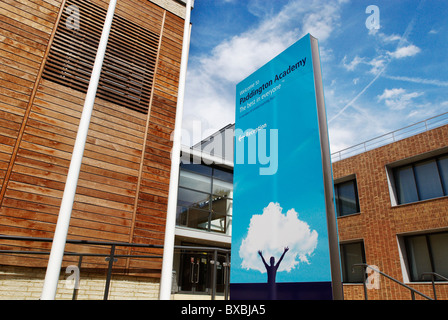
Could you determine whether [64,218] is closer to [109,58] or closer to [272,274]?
[272,274]

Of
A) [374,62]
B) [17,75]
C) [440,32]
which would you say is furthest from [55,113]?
[440,32]

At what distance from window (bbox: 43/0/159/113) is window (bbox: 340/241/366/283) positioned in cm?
1047

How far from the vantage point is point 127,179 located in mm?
7012

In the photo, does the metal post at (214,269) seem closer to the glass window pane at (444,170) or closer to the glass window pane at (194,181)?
the glass window pane at (194,181)

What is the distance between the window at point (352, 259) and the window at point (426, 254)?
72.2 inches

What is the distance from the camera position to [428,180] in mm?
11398

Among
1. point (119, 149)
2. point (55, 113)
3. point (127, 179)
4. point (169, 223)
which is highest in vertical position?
point (55, 113)

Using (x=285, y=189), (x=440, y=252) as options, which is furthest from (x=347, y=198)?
(x=285, y=189)

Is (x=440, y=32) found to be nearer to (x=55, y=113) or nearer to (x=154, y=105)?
(x=154, y=105)

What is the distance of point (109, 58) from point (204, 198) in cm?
658

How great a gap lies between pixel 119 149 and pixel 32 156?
1710mm

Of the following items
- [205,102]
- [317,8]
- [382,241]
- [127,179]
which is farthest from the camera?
[382,241]

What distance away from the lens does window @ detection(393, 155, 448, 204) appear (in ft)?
36.0

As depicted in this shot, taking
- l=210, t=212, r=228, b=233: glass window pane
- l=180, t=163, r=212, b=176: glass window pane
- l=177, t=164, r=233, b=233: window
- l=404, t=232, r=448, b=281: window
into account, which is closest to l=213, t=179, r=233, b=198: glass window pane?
l=177, t=164, r=233, b=233: window
